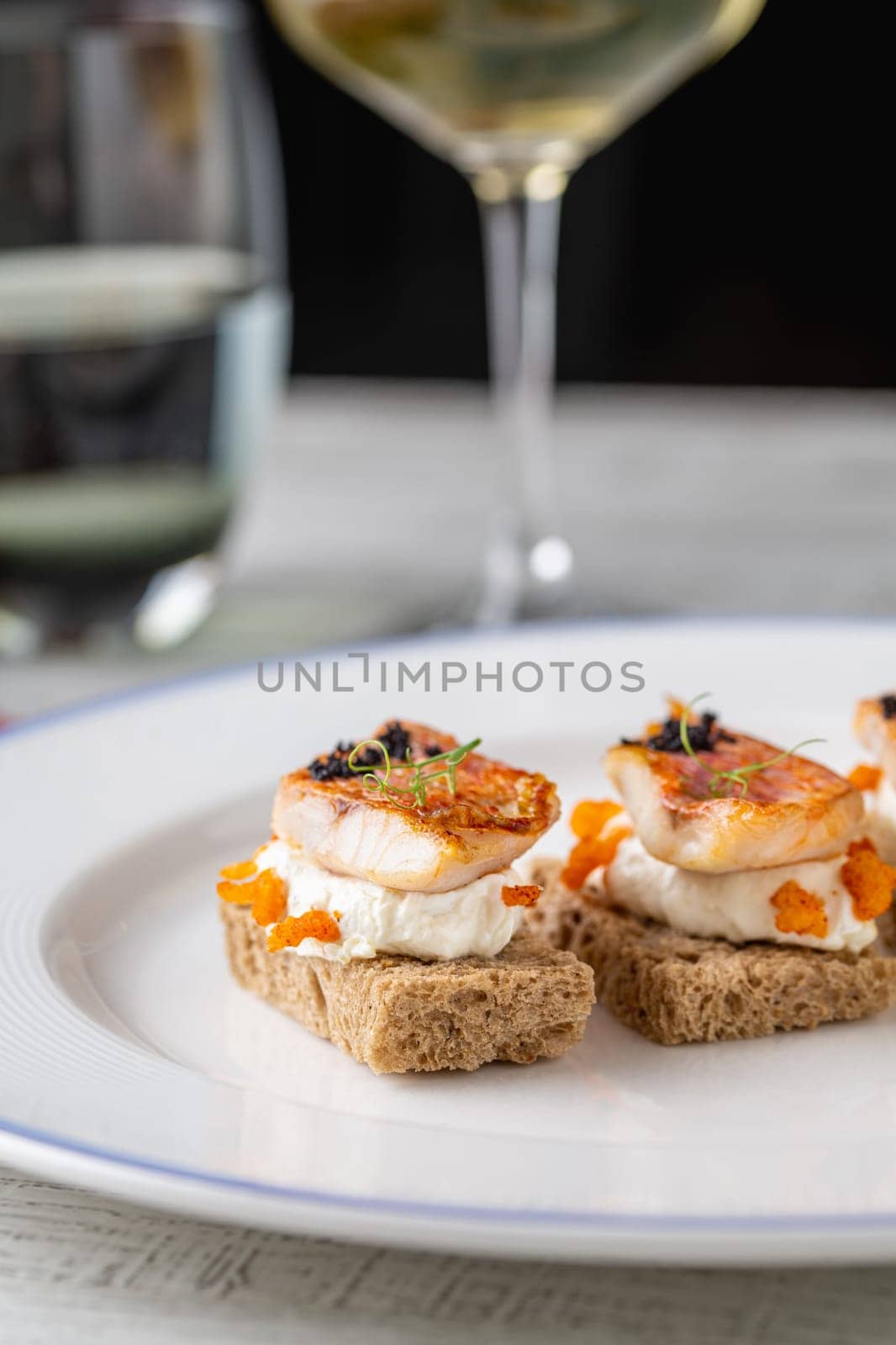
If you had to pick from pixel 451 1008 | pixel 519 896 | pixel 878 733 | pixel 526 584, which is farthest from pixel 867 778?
pixel 526 584

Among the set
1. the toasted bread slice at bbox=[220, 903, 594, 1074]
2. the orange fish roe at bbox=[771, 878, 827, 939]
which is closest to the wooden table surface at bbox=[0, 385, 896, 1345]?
the toasted bread slice at bbox=[220, 903, 594, 1074]

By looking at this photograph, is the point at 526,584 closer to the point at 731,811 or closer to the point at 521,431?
the point at 521,431

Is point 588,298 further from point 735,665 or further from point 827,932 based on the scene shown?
point 827,932

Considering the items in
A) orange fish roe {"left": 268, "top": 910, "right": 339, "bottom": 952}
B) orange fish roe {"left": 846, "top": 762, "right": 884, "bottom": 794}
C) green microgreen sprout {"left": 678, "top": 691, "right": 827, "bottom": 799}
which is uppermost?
green microgreen sprout {"left": 678, "top": 691, "right": 827, "bottom": 799}

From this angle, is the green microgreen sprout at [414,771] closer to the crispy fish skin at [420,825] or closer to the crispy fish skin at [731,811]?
the crispy fish skin at [420,825]

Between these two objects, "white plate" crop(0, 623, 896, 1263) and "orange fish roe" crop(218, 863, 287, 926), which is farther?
"orange fish roe" crop(218, 863, 287, 926)

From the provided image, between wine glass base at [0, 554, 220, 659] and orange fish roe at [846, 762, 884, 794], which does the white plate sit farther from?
wine glass base at [0, 554, 220, 659]

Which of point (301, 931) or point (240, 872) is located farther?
point (240, 872)

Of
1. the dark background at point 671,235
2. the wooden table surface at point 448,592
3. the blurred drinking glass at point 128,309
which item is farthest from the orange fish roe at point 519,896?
the dark background at point 671,235
